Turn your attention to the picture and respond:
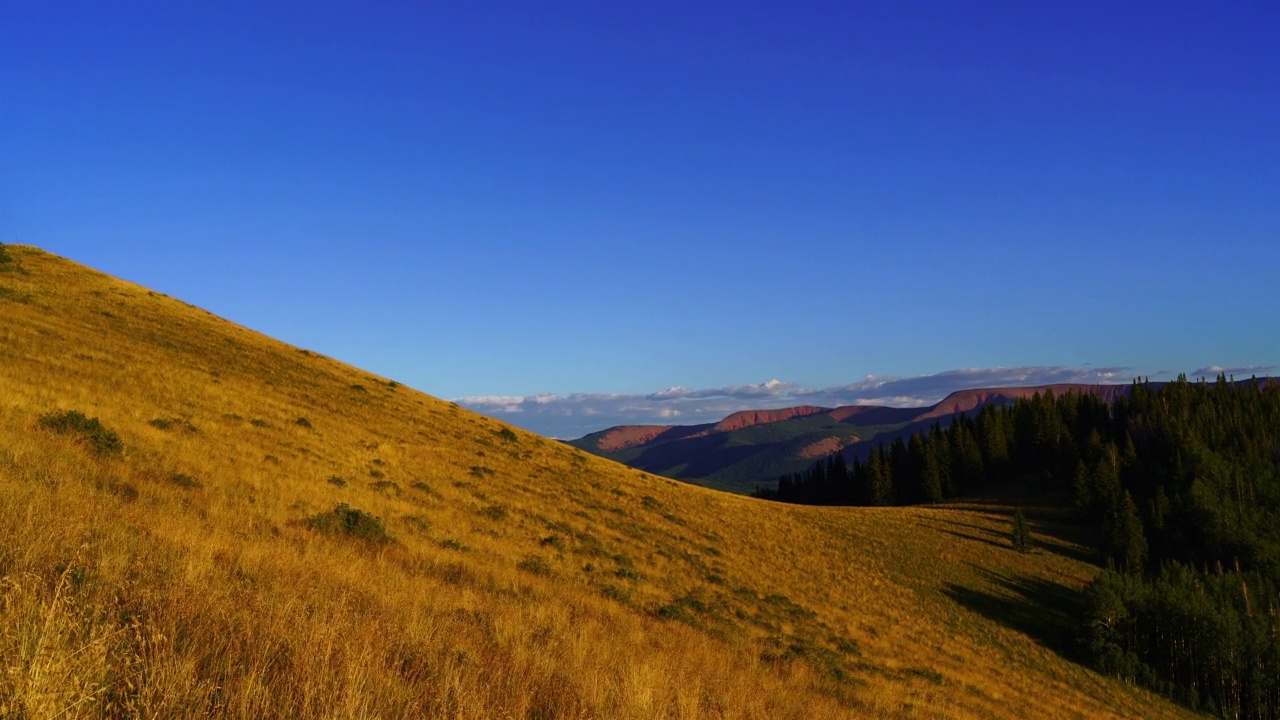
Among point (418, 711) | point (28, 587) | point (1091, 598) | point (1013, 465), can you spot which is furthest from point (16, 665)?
point (1013, 465)

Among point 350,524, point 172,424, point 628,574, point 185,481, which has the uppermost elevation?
point 172,424

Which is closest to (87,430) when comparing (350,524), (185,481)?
(185,481)

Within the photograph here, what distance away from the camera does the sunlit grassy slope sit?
5289 mm

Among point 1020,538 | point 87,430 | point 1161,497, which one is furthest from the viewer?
point 1161,497

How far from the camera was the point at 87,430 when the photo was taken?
14875 millimetres

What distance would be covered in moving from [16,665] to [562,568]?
48.9 feet

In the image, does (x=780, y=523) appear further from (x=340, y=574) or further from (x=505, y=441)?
(x=340, y=574)

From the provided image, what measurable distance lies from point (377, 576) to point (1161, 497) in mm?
109771

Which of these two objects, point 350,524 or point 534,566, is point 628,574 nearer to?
point 534,566

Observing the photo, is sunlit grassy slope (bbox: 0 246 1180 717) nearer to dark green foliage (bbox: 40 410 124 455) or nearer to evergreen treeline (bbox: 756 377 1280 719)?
dark green foliage (bbox: 40 410 124 455)

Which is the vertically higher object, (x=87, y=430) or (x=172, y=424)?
(x=87, y=430)

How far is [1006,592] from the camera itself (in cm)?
4956

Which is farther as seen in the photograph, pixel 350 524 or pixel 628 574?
pixel 628 574

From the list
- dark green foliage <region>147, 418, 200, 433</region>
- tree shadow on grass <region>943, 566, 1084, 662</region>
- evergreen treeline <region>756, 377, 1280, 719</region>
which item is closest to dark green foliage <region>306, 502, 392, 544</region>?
dark green foliage <region>147, 418, 200, 433</region>
